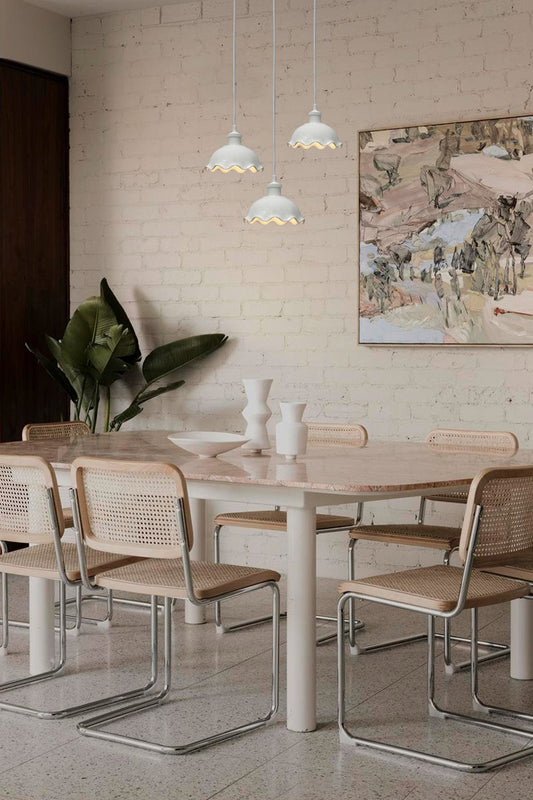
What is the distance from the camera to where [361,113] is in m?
5.59

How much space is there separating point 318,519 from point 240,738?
4.76ft

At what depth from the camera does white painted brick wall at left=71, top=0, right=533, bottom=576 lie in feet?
17.6

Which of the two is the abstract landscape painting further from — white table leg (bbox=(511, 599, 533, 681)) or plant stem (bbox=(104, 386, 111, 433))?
white table leg (bbox=(511, 599, 533, 681))

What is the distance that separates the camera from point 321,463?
367 centimetres

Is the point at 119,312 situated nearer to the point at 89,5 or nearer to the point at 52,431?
the point at 52,431

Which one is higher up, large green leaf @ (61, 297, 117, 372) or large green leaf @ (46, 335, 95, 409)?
large green leaf @ (61, 297, 117, 372)

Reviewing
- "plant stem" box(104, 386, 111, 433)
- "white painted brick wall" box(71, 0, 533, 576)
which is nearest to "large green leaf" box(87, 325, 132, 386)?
"plant stem" box(104, 386, 111, 433)

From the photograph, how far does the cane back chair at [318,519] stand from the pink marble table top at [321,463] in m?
0.18

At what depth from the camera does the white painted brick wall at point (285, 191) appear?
17.6 ft

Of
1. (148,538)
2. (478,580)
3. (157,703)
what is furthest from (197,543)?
(478,580)

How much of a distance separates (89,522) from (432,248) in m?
2.73

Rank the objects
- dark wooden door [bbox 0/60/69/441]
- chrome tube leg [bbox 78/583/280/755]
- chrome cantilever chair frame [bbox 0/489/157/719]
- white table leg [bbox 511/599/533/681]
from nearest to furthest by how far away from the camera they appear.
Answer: chrome tube leg [bbox 78/583/280/755] < chrome cantilever chair frame [bbox 0/489/157/719] < white table leg [bbox 511/599/533/681] < dark wooden door [bbox 0/60/69/441]

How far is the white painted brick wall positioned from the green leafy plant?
0.67 feet

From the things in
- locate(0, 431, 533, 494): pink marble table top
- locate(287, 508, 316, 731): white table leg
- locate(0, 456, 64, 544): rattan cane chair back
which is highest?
locate(0, 431, 533, 494): pink marble table top
